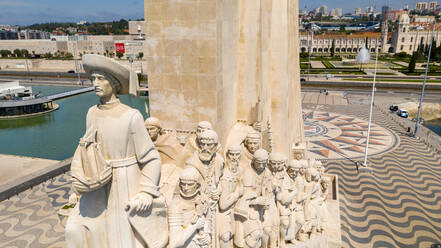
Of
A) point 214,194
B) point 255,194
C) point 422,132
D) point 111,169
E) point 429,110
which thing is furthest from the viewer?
point 429,110

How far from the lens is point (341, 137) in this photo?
2580 cm

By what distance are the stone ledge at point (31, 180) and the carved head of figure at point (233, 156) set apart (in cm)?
1466

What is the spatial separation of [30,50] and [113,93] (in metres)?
135

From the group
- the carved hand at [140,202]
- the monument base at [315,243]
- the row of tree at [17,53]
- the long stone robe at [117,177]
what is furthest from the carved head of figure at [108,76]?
the row of tree at [17,53]

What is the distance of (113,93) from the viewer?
389cm

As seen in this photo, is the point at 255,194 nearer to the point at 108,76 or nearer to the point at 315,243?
the point at 315,243

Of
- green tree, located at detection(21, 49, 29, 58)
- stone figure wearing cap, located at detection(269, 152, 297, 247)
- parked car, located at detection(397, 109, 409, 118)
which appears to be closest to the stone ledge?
stone figure wearing cap, located at detection(269, 152, 297, 247)

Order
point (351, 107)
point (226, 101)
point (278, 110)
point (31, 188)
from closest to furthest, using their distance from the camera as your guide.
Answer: point (226, 101) < point (278, 110) < point (31, 188) < point (351, 107)

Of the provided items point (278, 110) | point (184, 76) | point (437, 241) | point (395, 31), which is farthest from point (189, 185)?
point (395, 31)

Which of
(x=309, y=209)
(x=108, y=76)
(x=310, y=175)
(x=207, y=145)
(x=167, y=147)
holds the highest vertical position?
(x=108, y=76)

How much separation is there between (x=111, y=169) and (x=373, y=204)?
14.8 m

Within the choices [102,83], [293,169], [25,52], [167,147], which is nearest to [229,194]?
[167,147]

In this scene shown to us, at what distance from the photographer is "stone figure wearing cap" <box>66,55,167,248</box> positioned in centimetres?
366

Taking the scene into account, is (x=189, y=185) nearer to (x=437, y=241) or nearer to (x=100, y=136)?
(x=100, y=136)
